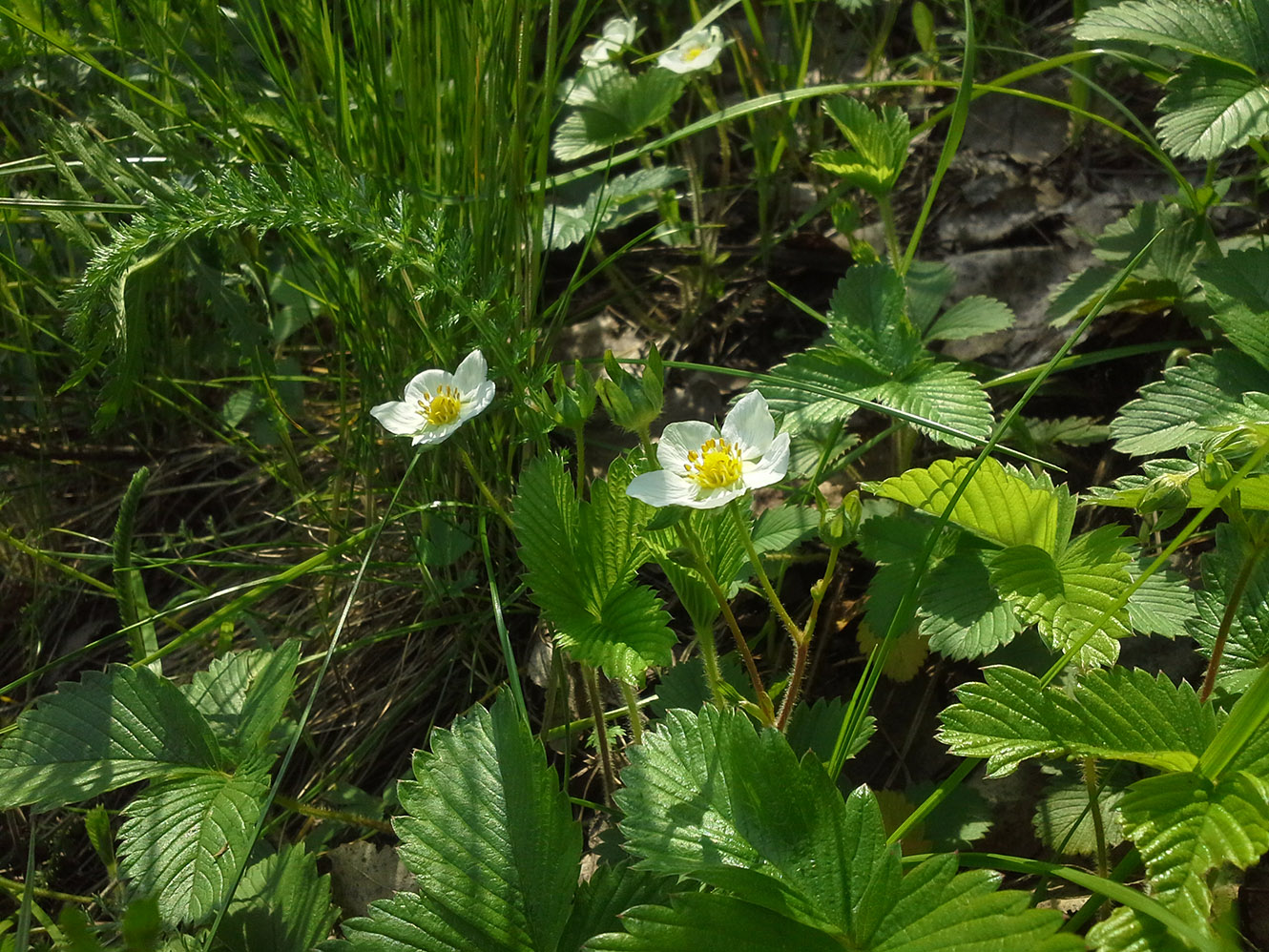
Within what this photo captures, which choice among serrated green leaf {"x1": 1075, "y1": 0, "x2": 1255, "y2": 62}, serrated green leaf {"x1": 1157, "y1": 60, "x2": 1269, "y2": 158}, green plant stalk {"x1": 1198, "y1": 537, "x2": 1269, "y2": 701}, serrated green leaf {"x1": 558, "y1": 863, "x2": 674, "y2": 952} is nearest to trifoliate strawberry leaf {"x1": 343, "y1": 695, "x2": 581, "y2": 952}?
serrated green leaf {"x1": 558, "y1": 863, "x2": 674, "y2": 952}

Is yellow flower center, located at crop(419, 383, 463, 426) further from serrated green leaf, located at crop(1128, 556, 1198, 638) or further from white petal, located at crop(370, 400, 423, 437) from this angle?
serrated green leaf, located at crop(1128, 556, 1198, 638)

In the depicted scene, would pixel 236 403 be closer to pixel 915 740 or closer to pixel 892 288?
pixel 892 288

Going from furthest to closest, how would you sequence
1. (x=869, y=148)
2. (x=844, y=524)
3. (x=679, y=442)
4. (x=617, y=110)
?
1. (x=617, y=110)
2. (x=869, y=148)
3. (x=679, y=442)
4. (x=844, y=524)

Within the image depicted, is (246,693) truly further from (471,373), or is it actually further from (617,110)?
(617,110)

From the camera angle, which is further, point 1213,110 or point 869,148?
point 869,148

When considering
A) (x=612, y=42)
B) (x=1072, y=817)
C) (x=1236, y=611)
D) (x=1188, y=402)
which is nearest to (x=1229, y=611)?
(x=1236, y=611)

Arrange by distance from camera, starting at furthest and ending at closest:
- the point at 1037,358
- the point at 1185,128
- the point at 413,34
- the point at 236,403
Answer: the point at 236,403 < the point at 1037,358 < the point at 413,34 < the point at 1185,128

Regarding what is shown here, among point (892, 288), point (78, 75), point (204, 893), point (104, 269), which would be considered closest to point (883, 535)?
point (892, 288)
